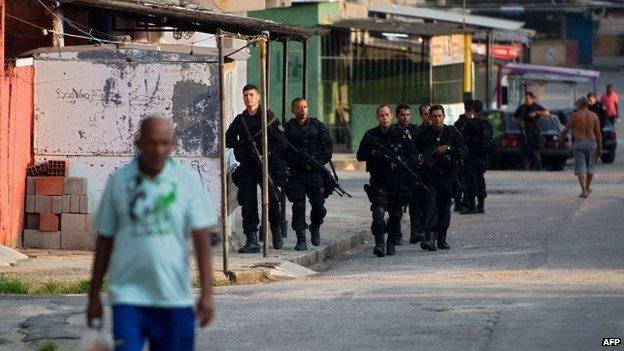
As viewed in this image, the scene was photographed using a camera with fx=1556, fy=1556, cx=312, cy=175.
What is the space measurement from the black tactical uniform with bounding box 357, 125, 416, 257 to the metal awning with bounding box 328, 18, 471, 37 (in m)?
17.6

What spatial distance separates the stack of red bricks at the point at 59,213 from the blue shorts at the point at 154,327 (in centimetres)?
1032

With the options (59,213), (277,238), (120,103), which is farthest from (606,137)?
(59,213)

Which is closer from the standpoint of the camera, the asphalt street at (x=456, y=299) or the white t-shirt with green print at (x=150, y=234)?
the white t-shirt with green print at (x=150, y=234)

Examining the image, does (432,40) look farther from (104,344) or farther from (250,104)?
(104,344)

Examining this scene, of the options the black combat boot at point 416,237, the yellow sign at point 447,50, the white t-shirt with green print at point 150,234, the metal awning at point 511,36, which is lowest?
the black combat boot at point 416,237

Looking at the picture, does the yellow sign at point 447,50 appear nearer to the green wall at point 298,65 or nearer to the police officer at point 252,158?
the green wall at point 298,65

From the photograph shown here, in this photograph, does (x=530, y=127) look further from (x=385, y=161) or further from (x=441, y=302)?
(x=441, y=302)

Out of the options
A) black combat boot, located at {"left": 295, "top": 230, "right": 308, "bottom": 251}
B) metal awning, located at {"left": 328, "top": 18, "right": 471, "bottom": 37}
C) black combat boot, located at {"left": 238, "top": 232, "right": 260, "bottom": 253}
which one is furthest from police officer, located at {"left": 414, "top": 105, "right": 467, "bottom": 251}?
metal awning, located at {"left": 328, "top": 18, "right": 471, "bottom": 37}

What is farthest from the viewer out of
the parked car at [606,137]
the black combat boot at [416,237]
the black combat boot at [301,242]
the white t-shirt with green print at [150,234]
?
the parked car at [606,137]

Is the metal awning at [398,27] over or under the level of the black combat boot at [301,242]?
over

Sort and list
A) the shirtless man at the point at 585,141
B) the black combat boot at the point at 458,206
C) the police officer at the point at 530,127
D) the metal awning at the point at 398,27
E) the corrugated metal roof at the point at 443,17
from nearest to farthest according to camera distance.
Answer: the black combat boot at the point at 458,206 → the shirtless man at the point at 585,141 → the police officer at the point at 530,127 → the metal awning at the point at 398,27 → the corrugated metal roof at the point at 443,17

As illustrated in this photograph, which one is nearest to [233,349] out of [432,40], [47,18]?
[47,18]

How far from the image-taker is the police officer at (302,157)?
58.3ft

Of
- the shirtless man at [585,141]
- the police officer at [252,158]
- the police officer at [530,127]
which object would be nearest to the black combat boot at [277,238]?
the police officer at [252,158]
